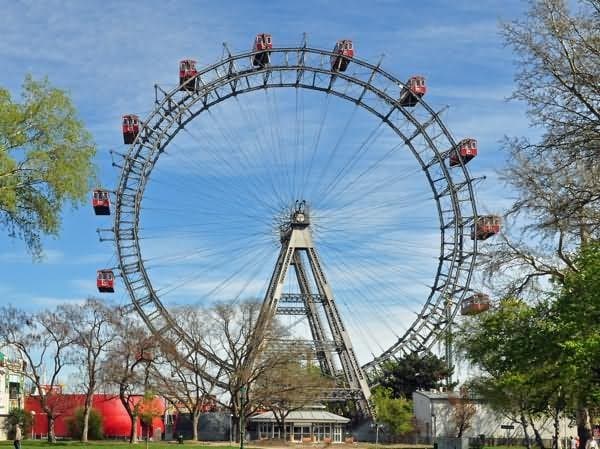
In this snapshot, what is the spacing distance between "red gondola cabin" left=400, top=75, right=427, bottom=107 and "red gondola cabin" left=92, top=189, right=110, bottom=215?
2191cm

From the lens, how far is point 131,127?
56438 millimetres

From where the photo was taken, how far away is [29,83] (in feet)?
72.1

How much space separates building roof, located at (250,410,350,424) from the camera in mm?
65312

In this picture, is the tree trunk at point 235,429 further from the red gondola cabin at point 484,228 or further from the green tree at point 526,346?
the green tree at point 526,346

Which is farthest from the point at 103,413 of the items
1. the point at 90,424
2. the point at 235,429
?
the point at 235,429

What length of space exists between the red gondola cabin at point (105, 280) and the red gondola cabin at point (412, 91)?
23.8 m

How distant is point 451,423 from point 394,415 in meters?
6.17

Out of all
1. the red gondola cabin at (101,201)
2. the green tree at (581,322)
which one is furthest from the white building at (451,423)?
the green tree at (581,322)

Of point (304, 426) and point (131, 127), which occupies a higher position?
point (131, 127)

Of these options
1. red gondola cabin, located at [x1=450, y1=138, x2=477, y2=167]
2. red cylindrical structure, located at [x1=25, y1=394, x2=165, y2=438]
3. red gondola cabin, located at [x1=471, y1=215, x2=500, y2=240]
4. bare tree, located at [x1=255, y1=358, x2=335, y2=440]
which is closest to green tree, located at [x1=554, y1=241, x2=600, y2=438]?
bare tree, located at [x1=255, y1=358, x2=335, y2=440]

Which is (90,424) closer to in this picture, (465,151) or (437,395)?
(437,395)

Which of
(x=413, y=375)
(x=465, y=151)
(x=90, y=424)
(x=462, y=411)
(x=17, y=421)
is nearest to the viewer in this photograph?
(x=465, y=151)

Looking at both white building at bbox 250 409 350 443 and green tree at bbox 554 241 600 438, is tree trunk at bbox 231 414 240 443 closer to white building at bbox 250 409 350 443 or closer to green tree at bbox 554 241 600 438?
white building at bbox 250 409 350 443

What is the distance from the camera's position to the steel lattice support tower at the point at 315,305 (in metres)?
59.4
